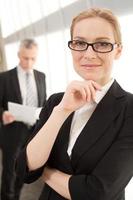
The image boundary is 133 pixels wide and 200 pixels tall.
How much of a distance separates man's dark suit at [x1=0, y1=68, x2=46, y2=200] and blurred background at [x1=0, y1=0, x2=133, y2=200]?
31 centimetres

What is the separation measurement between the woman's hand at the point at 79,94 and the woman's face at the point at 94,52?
0.18ft

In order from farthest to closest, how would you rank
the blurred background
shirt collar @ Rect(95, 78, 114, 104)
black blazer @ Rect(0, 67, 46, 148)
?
black blazer @ Rect(0, 67, 46, 148)
the blurred background
shirt collar @ Rect(95, 78, 114, 104)

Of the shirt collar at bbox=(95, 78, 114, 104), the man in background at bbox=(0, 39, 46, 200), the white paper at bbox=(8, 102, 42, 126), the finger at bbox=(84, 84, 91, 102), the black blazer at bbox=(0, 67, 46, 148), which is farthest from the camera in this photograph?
the black blazer at bbox=(0, 67, 46, 148)

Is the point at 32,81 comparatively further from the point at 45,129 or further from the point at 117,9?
the point at 45,129

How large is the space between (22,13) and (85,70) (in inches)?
179

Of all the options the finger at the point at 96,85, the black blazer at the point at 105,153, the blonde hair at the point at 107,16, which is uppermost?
the blonde hair at the point at 107,16

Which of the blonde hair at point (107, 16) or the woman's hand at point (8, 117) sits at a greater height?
the blonde hair at point (107, 16)

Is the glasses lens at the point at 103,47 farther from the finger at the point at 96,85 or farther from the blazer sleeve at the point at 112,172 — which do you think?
the blazer sleeve at the point at 112,172

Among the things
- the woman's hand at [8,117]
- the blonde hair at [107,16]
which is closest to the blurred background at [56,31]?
the woman's hand at [8,117]

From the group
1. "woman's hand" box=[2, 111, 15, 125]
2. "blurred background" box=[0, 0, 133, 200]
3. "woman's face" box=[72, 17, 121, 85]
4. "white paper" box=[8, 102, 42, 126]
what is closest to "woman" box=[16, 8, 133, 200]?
"woman's face" box=[72, 17, 121, 85]

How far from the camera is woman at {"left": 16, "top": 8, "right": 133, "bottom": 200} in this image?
132cm

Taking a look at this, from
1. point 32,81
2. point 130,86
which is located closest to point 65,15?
point 32,81

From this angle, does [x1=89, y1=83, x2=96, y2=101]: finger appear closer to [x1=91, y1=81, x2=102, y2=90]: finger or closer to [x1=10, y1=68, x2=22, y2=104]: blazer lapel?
[x1=91, y1=81, x2=102, y2=90]: finger

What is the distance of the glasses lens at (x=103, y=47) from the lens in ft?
4.33
